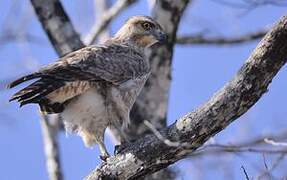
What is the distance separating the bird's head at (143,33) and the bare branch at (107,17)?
2.53m

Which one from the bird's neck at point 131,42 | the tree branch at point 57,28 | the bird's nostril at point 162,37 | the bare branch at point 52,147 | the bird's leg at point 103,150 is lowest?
the bird's leg at point 103,150

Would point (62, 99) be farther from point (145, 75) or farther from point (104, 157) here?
point (145, 75)

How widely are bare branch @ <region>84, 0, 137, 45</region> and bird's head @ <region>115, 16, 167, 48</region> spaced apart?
8.30 feet

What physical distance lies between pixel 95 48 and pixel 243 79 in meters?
2.08

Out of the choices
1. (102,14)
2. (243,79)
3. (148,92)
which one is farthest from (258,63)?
(102,14)

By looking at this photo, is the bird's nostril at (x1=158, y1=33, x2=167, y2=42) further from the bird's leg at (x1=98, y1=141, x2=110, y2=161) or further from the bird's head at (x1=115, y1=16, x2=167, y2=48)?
the bird's leg at (x1=98, y1=141, x2=110, y2=161)

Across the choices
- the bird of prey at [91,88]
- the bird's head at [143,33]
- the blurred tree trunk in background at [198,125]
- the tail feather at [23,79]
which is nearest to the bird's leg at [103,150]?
the bird of prey at [91,88]

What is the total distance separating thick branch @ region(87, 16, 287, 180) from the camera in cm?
404

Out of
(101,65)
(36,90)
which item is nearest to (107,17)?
(101,65)

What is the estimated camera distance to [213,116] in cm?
419

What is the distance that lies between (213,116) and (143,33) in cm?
284

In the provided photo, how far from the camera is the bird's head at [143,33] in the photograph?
689cm

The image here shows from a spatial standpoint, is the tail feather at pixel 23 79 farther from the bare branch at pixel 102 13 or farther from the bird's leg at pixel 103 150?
the bare branch at pixel 102 13

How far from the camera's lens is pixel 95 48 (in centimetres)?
596
